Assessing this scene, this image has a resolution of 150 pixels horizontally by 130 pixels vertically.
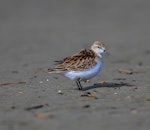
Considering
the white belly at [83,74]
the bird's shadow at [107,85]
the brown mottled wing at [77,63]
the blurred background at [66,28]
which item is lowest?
the bird's shadow at [107,85]

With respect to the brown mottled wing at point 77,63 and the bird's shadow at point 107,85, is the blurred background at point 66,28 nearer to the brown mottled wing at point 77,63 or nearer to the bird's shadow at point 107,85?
the bird's shadow at point 107,85

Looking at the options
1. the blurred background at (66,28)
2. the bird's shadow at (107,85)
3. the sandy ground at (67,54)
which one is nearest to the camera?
the sandy ground at (67,54)

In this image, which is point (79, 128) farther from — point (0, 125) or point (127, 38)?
point (127, 38)

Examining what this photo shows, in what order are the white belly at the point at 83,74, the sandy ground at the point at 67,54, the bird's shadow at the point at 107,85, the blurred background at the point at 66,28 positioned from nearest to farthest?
the sandy ground at the point at 67,54
the white belly at the point at 83,74
the bird's shadow at the point at 107,85
the blurred background at the point at 66,28

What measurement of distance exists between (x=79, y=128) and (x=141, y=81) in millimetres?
4407

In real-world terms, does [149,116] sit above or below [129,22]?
below

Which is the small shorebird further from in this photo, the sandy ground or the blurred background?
the blurred background

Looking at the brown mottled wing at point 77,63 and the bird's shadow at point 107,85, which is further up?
the brown mottled wing at point 77,63

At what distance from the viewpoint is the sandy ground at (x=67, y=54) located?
892 centimetres

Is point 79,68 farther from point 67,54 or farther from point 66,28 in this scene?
point 66,28

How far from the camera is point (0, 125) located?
8.62 metres

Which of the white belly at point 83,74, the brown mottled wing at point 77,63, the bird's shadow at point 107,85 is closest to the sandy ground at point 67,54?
the bird's shadow at point 107,85

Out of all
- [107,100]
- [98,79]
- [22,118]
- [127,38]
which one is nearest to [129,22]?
[127,38]

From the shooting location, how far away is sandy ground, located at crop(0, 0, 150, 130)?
8922 millimetres
